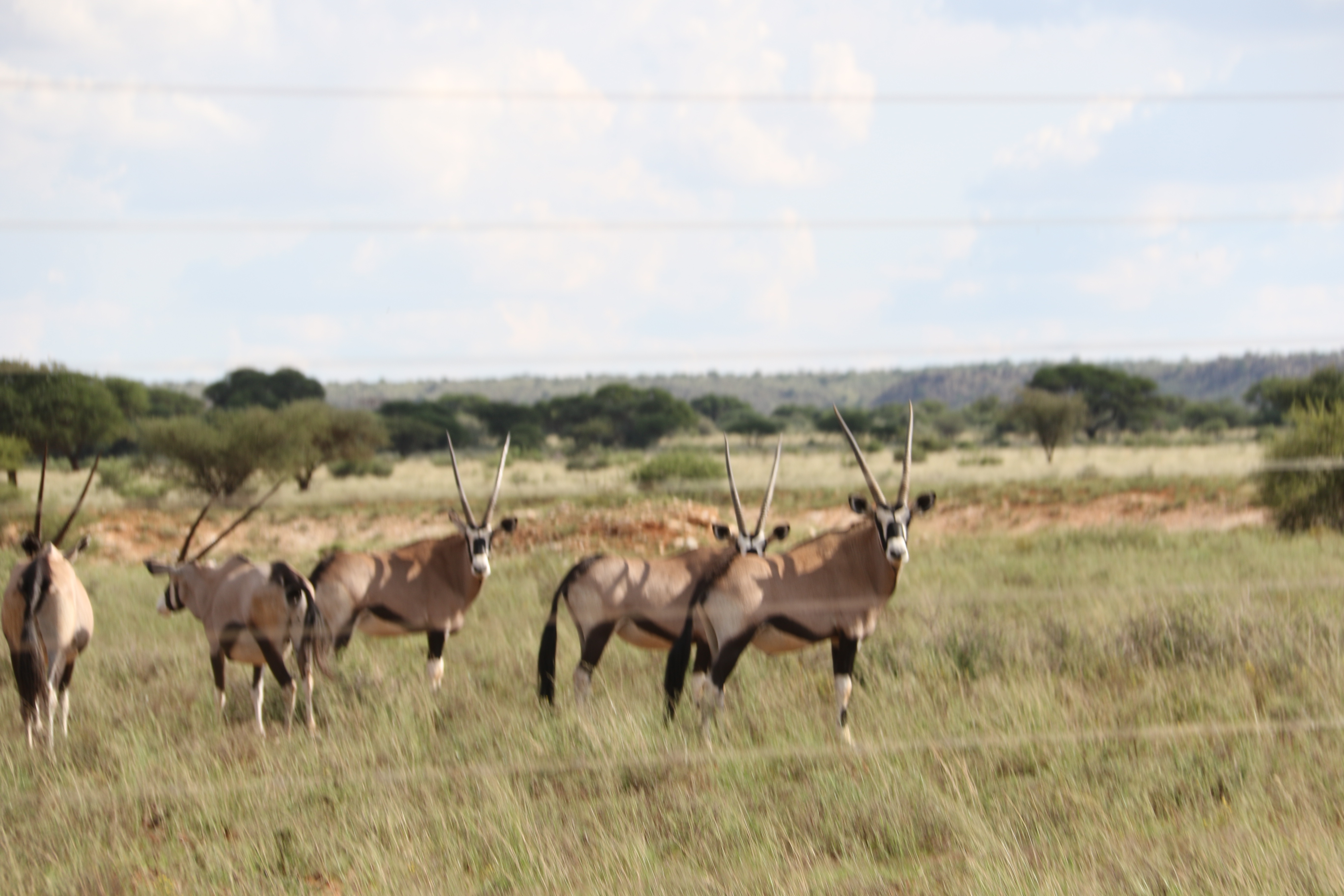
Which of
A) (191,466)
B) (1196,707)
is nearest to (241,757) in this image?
(1196,707)

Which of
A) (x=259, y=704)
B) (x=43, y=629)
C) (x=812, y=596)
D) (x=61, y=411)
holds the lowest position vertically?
(x=259, y=704)

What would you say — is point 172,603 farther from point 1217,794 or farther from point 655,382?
point 655,382

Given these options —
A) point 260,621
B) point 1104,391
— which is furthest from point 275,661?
point 1104,391

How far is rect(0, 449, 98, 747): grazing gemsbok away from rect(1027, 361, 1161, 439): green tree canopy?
47.7 metres

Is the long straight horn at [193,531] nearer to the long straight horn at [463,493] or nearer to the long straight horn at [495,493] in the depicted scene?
the long straight horn at [463,493]

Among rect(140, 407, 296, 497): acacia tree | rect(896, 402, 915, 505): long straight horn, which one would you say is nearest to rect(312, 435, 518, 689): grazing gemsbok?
rect(896, 402, 915, 505): long straight horn

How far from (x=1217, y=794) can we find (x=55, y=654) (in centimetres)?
585

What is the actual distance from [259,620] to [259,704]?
47 cm

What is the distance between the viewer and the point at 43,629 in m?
5.68

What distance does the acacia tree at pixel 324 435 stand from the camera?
2470cm

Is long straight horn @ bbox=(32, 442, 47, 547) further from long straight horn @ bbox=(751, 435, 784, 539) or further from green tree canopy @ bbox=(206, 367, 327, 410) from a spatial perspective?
green tree canopy @ bbox=(206, 367, 327, 410)

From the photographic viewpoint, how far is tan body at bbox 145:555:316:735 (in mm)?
5965

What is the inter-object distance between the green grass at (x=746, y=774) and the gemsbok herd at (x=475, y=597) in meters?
0.30

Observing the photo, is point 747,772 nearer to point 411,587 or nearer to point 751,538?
point 751,538
